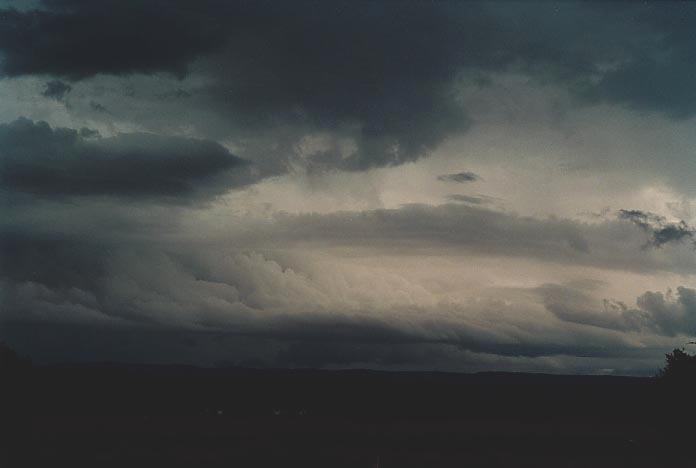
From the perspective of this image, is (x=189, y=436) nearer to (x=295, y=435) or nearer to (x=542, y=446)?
(x=295, y=435)

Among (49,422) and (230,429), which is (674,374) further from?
(49,422)

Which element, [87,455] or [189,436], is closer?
[87,455]

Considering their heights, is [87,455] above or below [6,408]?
below

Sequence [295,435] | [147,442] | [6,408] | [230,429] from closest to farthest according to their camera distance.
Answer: [6,408], [147,442], [295,435], [230,429]

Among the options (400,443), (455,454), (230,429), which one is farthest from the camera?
(230,429)

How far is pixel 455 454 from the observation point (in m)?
111

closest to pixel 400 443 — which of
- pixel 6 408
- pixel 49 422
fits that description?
pixel 6 408

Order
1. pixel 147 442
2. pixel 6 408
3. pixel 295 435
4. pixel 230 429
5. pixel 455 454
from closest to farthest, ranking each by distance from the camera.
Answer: pixel 6 408
pixel 455 454
pixel 147 442
pixel 295 435
pixel 230 429

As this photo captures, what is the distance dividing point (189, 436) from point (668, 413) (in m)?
81.8

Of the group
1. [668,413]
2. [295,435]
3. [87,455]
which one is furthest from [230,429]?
[668,413]

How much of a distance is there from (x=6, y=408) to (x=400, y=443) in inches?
2583

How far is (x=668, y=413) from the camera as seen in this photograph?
320 ft

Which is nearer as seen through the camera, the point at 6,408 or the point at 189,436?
the point at 6,408

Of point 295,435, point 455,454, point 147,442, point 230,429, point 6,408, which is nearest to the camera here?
point 6,408
